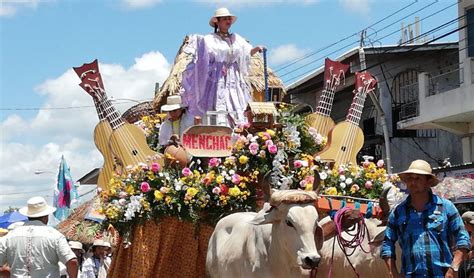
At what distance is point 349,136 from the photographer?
10.3 meters

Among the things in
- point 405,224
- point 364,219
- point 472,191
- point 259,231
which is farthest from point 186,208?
point 472,191

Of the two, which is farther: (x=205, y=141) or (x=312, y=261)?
(x=205, y=141)

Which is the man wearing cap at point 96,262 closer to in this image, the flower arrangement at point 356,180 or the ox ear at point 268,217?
the flower arrangement at point 356,180

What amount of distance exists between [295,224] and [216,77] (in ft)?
13.3

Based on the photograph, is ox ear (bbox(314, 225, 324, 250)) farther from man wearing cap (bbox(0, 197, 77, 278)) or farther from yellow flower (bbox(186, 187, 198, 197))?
man wearing cap (bbox(0, 197, 77, 278))

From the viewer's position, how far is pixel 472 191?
15266 mm

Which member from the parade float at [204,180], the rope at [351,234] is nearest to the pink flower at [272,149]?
the parade float at [204,180]

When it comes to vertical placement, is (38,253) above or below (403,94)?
below

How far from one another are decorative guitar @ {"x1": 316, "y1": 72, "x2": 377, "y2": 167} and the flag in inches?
552

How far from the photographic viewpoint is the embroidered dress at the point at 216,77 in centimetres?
1064

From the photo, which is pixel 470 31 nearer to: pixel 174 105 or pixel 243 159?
pixel 174 105

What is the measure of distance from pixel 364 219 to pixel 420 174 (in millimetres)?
1804

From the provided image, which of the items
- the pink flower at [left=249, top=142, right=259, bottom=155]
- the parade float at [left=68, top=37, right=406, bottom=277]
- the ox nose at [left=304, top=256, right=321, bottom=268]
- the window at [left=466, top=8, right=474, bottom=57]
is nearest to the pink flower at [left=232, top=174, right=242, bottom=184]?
the parade float at [left=68, top=37, right=406, bottom=277]

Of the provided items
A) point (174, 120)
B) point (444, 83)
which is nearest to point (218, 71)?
point (174, 120)
